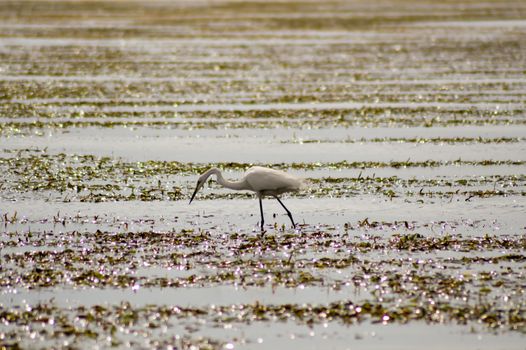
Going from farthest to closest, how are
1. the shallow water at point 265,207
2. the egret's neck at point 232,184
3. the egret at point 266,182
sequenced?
the egret's neck at point 232,184, the egret at point 266,182, the shallow water at point 265,207

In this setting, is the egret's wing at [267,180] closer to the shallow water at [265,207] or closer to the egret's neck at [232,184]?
the egret's neck at [232,184]

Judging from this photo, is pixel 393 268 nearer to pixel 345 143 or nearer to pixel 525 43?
pixel 345 143

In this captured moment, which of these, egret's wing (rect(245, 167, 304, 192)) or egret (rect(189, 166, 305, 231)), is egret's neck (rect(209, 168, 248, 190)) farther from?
egret's wing (rect(245, 167, 304, 192))

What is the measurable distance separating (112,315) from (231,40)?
157 feet

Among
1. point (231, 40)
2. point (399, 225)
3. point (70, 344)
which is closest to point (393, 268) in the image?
point (399, 225)

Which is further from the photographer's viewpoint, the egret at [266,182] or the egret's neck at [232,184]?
the egret's neck at [232,184]

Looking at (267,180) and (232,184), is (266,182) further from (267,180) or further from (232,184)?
(232,184)

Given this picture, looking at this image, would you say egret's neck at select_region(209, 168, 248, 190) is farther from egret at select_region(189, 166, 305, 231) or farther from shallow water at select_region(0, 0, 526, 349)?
shallow water at select_region(0, 0, 526, 349)

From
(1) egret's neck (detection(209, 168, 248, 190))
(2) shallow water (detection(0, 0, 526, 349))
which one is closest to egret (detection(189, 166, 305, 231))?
(1) egret's neck (detection(209, 168, 248, 190))

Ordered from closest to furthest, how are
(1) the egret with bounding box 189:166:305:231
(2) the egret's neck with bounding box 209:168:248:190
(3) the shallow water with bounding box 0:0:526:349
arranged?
(3) the shallow water with bounding box 0:0:526:349
(1) the egret with bounding box 189:166:305:231
(2) the egret's neck with bounding box 209:168:248:190

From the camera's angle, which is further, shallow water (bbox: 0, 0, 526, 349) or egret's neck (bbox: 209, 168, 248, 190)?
egret's neck (bbox: 209, 168, 248, 190)

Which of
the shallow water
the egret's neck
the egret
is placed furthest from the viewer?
the egret's neck

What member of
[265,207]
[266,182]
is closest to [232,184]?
[266,182]

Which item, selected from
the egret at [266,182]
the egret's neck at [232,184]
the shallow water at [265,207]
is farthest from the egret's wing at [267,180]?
the shallow water at [265,207]
